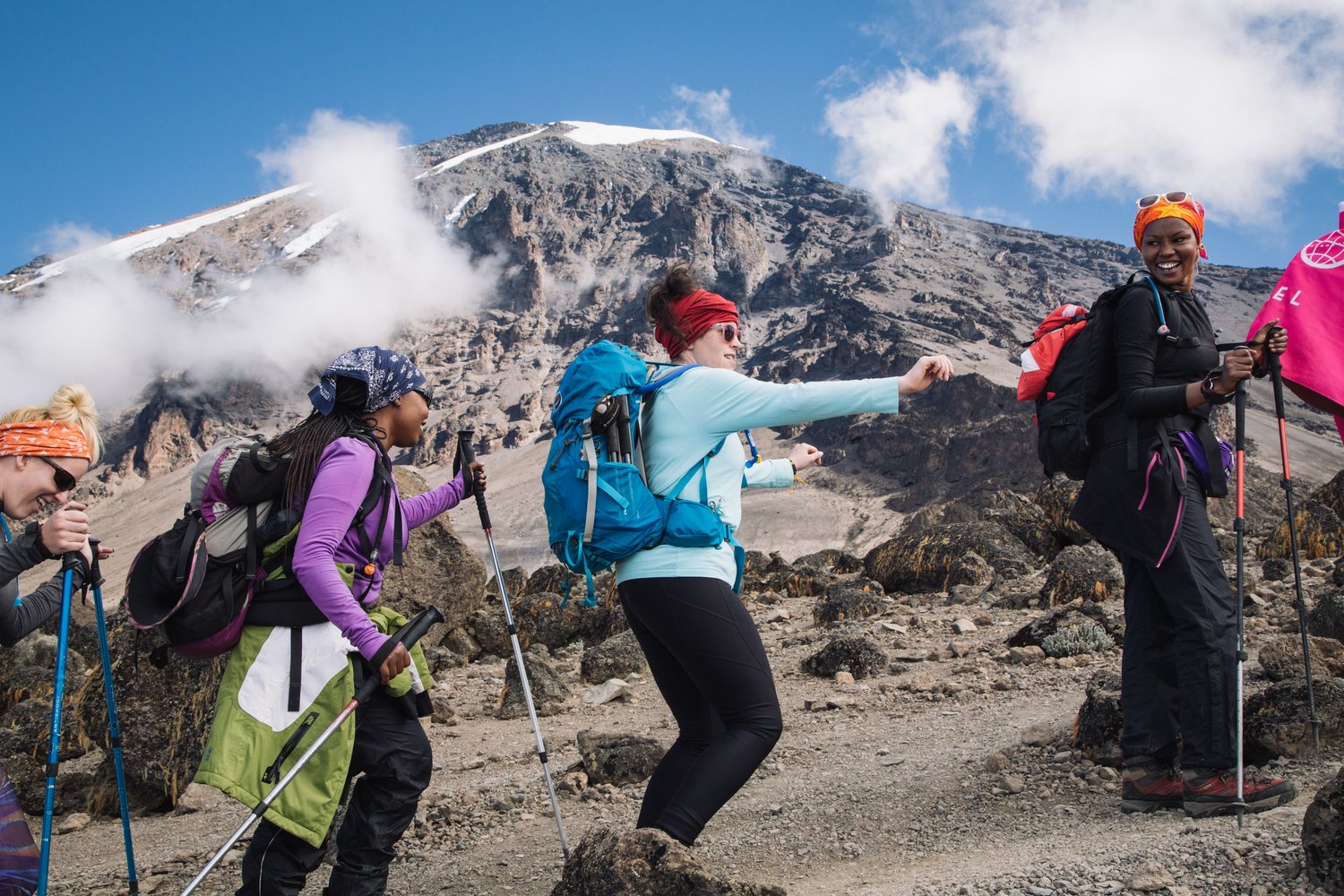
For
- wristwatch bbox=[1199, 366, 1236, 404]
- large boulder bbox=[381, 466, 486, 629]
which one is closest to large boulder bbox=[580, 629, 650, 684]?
large boulder bbox=[381, 466, 486, 629]

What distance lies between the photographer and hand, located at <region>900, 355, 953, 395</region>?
3.05 metres

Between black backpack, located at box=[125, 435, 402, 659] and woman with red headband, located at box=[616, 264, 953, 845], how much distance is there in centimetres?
93

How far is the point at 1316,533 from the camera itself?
10.4 m

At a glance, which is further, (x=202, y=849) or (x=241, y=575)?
(x=202, y=849)

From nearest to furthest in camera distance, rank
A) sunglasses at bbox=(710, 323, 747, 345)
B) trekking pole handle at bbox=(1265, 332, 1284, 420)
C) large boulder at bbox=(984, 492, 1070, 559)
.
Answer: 1. sunglasses at bbox=(710, 323, 747, 345)
2. trekking pole handle at bbox=(1265, 332, 1284, 420)
3. large boulder at bbox=(984, 492, 1070, 559)

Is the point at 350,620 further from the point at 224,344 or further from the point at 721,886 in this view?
the point at 224,344

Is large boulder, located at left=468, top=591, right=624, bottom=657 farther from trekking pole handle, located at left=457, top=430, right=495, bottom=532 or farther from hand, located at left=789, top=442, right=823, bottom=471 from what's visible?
hand, located at left=789, top=442, right=823, bottom=471

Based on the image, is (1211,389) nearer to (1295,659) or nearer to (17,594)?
(1295,659)

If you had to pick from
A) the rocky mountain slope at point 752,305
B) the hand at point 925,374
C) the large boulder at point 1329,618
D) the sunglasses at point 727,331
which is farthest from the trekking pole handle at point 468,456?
the rocky mountain slope at point 752,305

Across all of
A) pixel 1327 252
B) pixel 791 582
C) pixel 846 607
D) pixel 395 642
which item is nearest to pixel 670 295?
pixel 395 642

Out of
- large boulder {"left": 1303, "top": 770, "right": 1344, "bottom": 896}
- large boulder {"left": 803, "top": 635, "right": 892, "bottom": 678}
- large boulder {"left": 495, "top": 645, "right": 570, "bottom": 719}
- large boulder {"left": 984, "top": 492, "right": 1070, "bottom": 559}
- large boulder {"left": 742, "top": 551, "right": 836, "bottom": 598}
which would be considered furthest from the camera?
large boulder {"left": 984, "top": 492, "right": 1070, "bottom": 559}

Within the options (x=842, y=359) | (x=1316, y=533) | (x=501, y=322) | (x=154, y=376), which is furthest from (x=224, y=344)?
(x=1316, y=533)

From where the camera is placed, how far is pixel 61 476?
3211 mm

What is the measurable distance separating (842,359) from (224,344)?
324 ft
